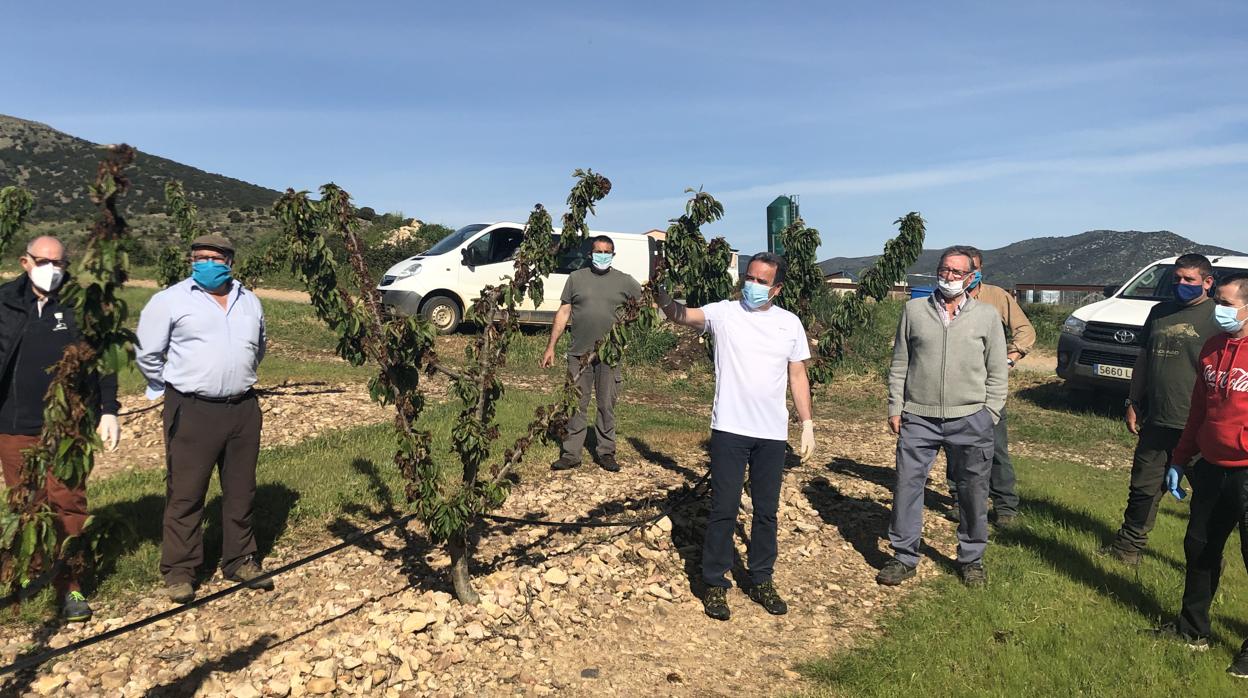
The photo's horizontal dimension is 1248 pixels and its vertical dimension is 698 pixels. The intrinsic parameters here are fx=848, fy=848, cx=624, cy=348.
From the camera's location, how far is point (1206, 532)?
4.48 metres

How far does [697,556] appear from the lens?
6098 millimetres

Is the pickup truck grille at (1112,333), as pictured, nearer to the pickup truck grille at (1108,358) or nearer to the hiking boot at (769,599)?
the pickup truck grille at (1108,358)

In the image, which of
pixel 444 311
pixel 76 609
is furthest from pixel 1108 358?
pixel 76 609

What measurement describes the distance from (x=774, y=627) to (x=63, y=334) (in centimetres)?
428

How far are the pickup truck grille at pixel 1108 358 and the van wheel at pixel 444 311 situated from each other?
10.3 metres

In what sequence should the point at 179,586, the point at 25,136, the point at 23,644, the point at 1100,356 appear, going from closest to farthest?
the point at 23,644
the point at 179,586
the point at 1100,356
the point at 25,136

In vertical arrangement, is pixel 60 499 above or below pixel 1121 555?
above

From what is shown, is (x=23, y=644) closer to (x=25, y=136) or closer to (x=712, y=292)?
(x=712, y=292)

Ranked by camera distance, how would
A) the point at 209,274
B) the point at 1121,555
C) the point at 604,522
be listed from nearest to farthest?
the point at 209,274
the point at 1121,555
the point at 604,522

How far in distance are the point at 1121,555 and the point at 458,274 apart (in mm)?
11847

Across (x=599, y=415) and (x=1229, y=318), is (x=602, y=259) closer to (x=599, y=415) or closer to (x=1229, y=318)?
(x=599, y=415)

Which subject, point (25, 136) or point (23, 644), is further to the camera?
point (25, 136)

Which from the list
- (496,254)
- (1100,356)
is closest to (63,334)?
(496,254)

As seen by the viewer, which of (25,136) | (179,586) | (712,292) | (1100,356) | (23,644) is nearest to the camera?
(23,644)
